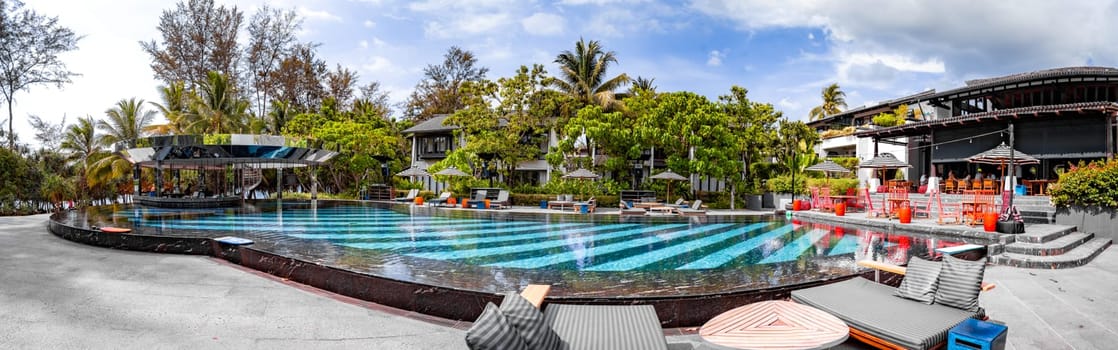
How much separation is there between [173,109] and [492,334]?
3512cm

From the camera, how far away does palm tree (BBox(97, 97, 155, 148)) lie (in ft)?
89.9

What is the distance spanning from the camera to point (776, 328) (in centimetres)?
345

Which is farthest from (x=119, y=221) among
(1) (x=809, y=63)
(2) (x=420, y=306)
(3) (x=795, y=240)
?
(1) (x=809, y=63)

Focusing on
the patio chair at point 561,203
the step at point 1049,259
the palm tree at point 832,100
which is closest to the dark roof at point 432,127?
the patio chair at point 561,203

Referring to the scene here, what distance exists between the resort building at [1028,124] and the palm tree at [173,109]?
35208mm

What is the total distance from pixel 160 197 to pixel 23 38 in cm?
1282

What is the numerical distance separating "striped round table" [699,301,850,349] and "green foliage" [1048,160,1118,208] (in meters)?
11.3

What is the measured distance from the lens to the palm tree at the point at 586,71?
29.9 m

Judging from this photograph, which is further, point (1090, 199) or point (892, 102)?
point (892, 102)

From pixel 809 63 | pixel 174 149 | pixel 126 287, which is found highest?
pixel 809 63

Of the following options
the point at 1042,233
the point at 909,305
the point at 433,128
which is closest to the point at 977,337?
the point at 909,305

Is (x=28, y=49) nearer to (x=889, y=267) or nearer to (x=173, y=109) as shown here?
(x=173, y=109)

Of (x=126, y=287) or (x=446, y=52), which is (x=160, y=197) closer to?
(x=126, y=287)

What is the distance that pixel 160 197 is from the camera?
1809 cm
